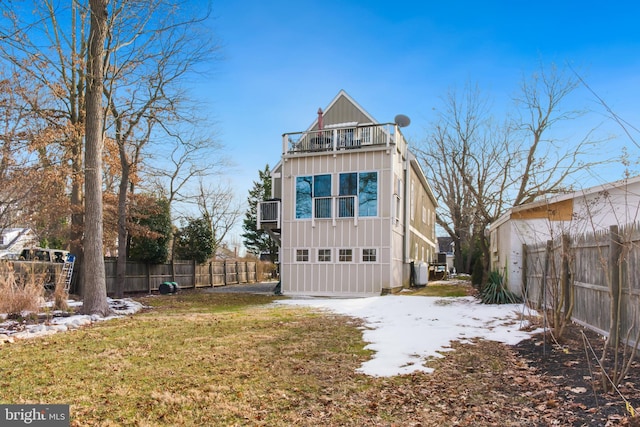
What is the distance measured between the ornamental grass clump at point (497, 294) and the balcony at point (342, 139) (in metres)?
6.86

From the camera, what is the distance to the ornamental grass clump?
11.6 m

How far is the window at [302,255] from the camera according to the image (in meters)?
17.8

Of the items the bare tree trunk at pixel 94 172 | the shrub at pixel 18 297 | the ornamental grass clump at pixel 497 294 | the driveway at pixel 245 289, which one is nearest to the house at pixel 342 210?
the driveway at pixel 245 289

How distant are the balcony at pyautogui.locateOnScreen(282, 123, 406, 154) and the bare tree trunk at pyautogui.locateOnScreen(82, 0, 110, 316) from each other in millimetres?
8498

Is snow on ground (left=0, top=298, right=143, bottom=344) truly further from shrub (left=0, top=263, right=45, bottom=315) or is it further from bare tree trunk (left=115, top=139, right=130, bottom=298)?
bare tree trunk (left=115, top=139, right=130, bottom=298)

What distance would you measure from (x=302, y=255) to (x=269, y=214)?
2.39m

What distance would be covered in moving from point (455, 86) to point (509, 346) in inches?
819

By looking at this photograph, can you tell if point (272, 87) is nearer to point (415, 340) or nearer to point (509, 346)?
point (415, 340)

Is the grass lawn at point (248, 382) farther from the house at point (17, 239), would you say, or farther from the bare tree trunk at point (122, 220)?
the house at point (17, 239)

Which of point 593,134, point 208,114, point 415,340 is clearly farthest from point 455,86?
point 415,340

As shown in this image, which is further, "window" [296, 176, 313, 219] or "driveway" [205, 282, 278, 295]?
"driveway" [205, 282, 278, 295]

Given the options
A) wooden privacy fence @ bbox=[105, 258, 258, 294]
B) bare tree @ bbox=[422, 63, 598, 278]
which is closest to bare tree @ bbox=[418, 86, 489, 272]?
bare tree @ bbox=[422, 63, 598, 278]

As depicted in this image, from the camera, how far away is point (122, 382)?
4.93 m

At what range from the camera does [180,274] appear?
22.2 metres
